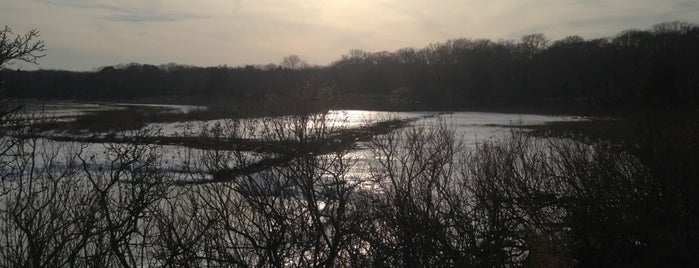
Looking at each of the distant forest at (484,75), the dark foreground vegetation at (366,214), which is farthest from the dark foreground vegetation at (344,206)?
the distant forest at (484,75)

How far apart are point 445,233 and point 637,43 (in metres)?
85.3

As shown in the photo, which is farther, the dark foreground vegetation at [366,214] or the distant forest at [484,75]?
the distant forest at [484,75]

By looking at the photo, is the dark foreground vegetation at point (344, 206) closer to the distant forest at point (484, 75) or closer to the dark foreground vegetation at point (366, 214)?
the dark foreground vegetation at point (366, 214)

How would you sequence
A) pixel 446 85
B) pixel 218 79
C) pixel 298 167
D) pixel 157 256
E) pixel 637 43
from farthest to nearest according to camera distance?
pixel 446 85, pixel 637 43, pixel 218 79, pixel 298 167, pixel 157 256

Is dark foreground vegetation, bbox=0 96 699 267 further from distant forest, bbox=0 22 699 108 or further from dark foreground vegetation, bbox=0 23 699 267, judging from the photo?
distant forest, bbox=0 22 699 108

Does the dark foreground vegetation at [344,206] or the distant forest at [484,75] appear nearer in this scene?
the dark foreground vegetation at [344,206]

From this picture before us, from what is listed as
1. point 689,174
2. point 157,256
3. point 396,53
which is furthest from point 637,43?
point 157,256

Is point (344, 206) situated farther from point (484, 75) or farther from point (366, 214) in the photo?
point (484, 75)

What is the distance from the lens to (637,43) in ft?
273

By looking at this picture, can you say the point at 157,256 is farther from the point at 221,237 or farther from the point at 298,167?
the point at 298,167

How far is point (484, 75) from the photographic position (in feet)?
291

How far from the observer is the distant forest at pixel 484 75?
224 feet

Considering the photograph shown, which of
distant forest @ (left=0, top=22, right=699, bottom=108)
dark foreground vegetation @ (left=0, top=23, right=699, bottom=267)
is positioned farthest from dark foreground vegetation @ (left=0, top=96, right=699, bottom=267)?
distant forest @ (left=0, top=22, right=699, bottom=108)

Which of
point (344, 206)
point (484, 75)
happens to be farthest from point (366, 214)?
point (484, 75)
